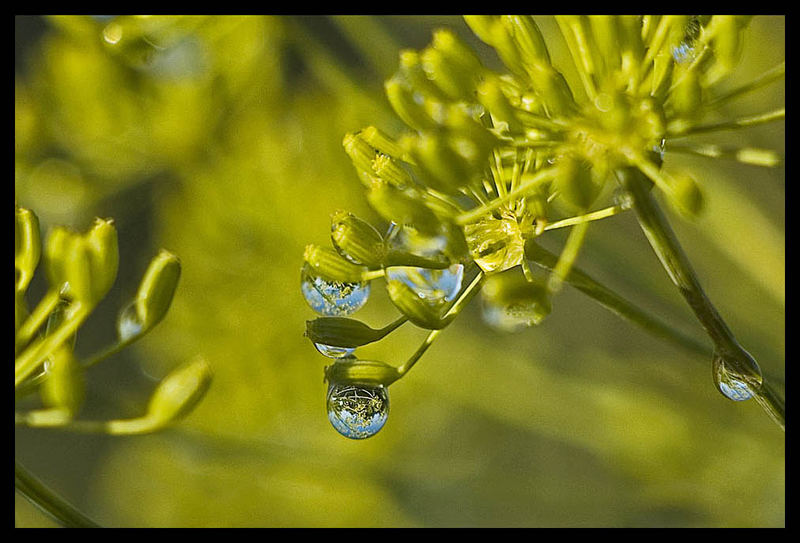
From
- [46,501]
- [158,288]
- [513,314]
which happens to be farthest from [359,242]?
[46,501]

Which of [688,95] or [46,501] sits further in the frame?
[46,501]

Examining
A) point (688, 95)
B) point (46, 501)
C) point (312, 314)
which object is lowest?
point (46, 501)

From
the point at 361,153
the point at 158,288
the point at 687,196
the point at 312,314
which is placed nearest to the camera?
the point at 687,196

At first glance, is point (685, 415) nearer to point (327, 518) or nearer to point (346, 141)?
point (327, 518)

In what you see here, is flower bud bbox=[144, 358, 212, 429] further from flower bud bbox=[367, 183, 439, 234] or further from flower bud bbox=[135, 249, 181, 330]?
flower bud bbox=[367, 183, 439, 234]

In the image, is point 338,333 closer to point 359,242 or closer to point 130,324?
point 359,242

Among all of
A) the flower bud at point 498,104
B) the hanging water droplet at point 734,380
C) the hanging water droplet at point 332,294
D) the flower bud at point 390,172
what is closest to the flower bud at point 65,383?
the hanging water droplet at point 332,294
